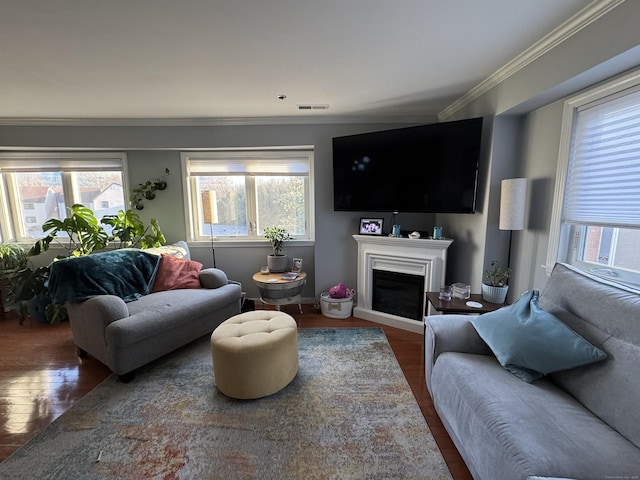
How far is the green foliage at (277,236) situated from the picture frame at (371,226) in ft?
3.10

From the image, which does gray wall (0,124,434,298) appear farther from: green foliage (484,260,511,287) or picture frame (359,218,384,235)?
green foliage (484,260,511,287)

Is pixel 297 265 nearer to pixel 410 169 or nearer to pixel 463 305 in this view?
pixel 410 169

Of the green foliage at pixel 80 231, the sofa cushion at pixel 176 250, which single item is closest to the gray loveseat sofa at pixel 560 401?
the sofa cushion at pixel 176 250

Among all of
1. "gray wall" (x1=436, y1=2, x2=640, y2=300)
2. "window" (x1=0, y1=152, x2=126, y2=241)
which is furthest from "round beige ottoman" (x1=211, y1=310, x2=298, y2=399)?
"window" (x1=0, y1=152, x2=126, y2=241)

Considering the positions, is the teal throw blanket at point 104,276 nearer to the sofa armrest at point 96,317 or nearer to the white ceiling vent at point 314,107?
the sofa armrest at point 96,317

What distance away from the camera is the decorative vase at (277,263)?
127 inches

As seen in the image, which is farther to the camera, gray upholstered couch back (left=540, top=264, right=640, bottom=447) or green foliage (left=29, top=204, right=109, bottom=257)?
green foliage (left=29, top=204, right=109, bottom=257)

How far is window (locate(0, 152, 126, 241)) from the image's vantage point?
132 inches

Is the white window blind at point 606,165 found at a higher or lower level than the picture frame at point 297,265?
higher

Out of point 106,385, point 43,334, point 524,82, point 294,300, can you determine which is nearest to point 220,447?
point 106,385

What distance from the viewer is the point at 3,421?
1666 millimetres

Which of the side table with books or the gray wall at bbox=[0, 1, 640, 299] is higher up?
the gray wall at bbox=[0, 1, 640, 299]

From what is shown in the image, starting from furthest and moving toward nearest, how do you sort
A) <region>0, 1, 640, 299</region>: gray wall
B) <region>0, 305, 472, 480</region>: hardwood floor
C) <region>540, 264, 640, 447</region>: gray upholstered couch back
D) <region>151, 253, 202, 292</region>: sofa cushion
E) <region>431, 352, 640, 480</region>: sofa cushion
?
<region>151, 253, 202, 292</region>: sofa cushion
<region>0, 305, 472, 480</region>: hardwood floor
<region>0, 1, 640, 299</region>: gray wall
<region>540, 264, 640, 447</region>: gray upholstered couch back
<region>431, 352, 640, 480</region>: sofa cushion

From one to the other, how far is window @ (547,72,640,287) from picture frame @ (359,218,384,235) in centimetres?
150
